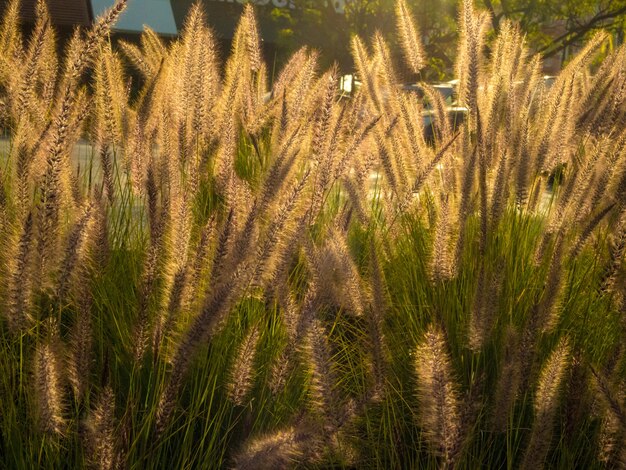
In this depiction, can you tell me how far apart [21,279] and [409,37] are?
2.26 m

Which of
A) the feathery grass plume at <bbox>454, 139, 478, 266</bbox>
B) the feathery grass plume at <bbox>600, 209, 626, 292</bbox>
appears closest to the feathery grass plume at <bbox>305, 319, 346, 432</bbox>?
the feathery grass plume at <bbox>454, 139, 478, 266</bbox>

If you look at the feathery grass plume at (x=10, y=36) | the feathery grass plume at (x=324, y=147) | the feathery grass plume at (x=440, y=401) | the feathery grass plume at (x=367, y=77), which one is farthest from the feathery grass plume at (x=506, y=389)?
the feathery grass plume at (x=10, y=36)

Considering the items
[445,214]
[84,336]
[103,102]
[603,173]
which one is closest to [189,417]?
[84,336]

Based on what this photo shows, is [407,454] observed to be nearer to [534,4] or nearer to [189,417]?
[189,417]

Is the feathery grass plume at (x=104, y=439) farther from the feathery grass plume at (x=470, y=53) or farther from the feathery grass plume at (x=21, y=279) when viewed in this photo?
the feathery grass plume at (x=470, y=53)

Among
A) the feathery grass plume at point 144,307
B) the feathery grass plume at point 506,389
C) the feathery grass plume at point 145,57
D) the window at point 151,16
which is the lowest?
the window at point 151,16

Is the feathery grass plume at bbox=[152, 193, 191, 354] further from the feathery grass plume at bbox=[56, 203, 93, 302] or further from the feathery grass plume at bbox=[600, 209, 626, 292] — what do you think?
the feathery grass plume at bbox=[600, 209, 626, 292]

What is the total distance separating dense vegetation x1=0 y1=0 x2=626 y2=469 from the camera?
169 cm

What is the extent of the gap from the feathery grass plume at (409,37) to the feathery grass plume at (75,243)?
2040 mm

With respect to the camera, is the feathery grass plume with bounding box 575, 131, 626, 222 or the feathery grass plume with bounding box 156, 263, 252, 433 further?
the feathery grass plume with bounding box 575, 131, 626, 222

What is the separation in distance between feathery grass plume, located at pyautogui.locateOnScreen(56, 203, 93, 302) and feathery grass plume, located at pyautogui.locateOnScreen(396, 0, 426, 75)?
2.04m

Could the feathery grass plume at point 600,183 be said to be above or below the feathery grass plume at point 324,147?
below

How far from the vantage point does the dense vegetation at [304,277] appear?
169cm

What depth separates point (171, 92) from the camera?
9.46 ft
